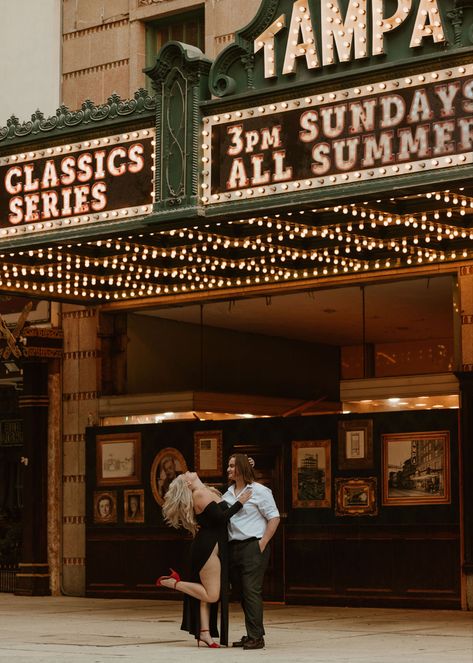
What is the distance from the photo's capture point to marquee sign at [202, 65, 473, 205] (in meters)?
14.2

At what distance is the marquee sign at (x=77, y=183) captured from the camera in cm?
1680

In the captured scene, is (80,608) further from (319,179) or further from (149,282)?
(319,179)

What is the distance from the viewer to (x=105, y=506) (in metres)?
21.9

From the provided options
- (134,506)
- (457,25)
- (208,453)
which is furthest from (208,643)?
(134,506)

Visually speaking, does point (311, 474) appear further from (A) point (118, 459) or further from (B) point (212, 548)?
(B) point (212, 548)

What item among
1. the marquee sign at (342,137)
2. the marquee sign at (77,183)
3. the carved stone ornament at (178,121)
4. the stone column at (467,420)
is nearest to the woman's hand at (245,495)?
the marquee sign at (342,137)

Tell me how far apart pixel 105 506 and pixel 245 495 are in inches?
321

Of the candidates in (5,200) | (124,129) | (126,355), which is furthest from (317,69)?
(126,355)

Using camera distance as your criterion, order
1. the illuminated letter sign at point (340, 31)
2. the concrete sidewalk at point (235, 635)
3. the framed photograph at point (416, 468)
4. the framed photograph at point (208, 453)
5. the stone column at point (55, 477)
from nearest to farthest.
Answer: the concrete sidewalk at point (235, 635), the illuminated letter sign at point (340, 31), the framed photograph at point (416, 468), the framed photograph at point (208, 453), the stone column at point (55, 477)

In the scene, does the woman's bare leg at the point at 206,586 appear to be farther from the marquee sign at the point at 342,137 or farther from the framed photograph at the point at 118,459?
the framed photograph at the point at 118,459

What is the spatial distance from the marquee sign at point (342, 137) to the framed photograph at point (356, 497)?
16.6 ft

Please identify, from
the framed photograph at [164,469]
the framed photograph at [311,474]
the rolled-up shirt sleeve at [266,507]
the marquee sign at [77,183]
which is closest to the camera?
the rolled-up shirt sleeve at [266,507]

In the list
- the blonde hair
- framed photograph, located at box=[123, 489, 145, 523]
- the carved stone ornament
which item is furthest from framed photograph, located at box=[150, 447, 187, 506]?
the blonde hair

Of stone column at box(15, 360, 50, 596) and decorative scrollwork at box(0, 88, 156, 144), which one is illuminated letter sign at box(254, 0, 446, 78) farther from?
stone column at box(15, 360, 50, 596)
